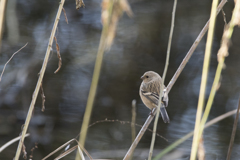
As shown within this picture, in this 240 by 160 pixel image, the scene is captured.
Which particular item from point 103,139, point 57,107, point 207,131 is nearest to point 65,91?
point 57,107

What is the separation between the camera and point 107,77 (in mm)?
5293

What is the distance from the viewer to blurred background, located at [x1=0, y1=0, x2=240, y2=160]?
4305 mm

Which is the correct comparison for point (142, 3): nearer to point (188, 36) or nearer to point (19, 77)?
point (188, 36)

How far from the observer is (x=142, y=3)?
21.4 ft

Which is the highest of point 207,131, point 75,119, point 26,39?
point 26,39

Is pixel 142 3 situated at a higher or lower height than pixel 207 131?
higher

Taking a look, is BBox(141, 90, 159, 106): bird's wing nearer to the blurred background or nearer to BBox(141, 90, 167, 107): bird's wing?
BBox(141, 90, 167, 107): bird's wing

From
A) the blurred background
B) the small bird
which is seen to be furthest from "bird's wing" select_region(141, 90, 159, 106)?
the blurred background

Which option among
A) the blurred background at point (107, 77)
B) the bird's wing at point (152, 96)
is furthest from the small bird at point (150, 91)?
the blurred background at point (107, 77)

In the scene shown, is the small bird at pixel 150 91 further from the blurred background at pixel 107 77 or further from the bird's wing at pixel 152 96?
the blurred background at pixel 107 77

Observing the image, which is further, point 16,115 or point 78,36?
point 78,36

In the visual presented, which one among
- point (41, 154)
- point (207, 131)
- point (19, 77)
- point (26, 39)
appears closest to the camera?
point (41, 154)

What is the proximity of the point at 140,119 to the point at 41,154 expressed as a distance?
1485 mm

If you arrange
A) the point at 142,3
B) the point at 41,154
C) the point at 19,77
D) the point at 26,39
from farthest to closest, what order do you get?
1. the point at 142,3
2. the point at 26,39
3. the point at 19,77
4. the point at 41,154
